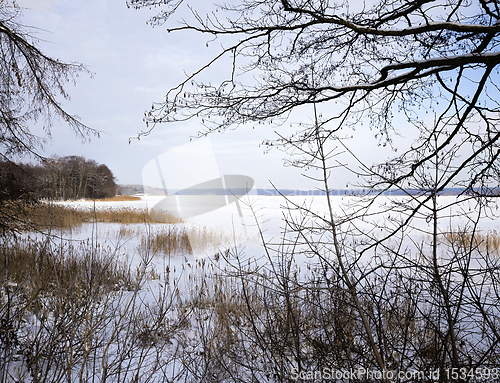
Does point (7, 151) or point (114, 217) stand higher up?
point (7, 151)

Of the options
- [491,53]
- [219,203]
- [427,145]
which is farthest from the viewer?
[219,203]

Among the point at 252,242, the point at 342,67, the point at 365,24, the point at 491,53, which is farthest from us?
the point at 252,242

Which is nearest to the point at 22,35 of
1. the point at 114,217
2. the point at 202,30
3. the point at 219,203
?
the point at 202,30

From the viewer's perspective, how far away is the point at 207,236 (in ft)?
36.1

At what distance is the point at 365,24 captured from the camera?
13.3 ft

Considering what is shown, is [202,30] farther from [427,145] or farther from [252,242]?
[252,242]

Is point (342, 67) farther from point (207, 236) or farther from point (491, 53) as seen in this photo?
point (207, 236)

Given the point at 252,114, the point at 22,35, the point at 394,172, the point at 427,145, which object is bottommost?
the point at 394,172

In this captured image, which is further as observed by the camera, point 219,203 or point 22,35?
point 219,203

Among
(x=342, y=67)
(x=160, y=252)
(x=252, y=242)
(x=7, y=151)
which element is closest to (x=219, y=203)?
(x=252, y=242)

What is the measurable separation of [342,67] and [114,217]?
1512cm

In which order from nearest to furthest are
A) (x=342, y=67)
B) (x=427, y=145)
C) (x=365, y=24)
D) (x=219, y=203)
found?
(x=365, y=24), (x=427, y=145), (x=342, y=67), (x=219, y=203)

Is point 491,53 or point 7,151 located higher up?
point 491,53

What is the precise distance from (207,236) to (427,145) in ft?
26.8
